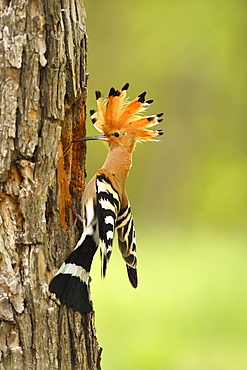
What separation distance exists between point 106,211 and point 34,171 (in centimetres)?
22

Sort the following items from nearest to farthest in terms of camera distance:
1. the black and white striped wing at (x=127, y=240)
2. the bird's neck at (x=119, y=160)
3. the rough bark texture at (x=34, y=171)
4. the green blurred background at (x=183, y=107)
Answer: the rough bark texture at (x=34, y=171)
the black and white striped wing at (x=127, y=240)
the bird's neck at (x=119, y=160)
the green blurred background at (x=183, y=107)

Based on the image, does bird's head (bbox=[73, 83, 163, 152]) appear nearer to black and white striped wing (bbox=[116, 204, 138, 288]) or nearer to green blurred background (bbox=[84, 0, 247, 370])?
black and white striped wing (bbox=[116, 204, 138, 288])

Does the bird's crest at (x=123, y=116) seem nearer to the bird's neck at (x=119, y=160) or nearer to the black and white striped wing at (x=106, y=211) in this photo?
the bird's neck at (x=119, y=160)

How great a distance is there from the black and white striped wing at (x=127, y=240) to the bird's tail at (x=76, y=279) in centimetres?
11

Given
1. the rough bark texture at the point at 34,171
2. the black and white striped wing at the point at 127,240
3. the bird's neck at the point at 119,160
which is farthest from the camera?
the bird's neck at the point at 119,160

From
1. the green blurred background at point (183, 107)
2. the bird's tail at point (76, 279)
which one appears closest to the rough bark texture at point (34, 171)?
the bird's tail at point (76, 279)

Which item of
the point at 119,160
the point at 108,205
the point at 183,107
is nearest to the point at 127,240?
the point at 108,205

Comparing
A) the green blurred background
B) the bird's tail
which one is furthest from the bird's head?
the green blurred background

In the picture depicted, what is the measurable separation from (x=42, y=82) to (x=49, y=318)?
555mm

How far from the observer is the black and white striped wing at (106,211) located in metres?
1.54

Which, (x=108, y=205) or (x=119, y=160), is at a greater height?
(x=119, y=160)

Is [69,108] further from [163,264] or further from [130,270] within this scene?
[163,264]

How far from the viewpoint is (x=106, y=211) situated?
160cm

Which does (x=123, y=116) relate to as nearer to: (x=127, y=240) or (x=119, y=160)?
(x=119, y=160)
